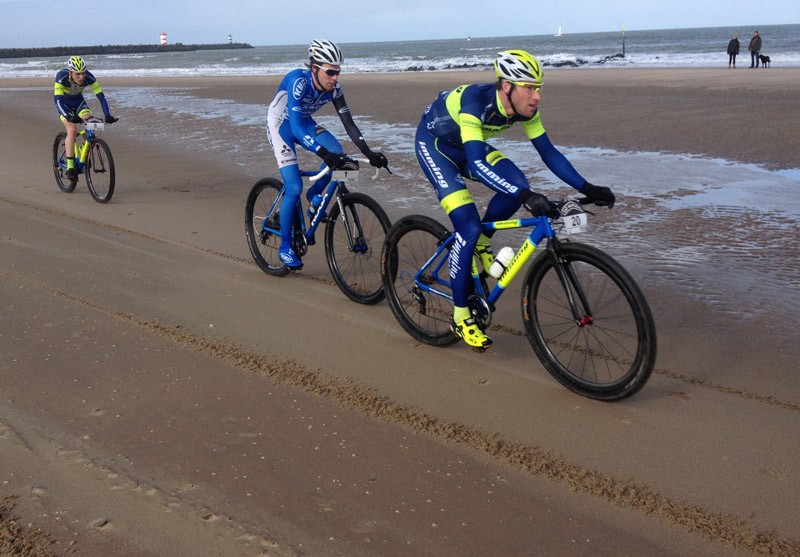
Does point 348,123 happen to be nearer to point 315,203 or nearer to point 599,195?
point 315,203

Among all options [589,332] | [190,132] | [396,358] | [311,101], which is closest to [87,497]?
[396,358]

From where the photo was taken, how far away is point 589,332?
494 cm

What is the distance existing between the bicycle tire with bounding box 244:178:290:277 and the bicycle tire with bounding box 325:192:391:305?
755 millimetres

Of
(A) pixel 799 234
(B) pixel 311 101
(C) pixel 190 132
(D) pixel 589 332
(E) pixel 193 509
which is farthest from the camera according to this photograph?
(C) pixel 190 132

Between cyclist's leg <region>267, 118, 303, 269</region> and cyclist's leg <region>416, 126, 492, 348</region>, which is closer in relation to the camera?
cyclist's leg <region>416, 126, 492, 348</region>

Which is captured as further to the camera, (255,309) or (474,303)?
(255,309)

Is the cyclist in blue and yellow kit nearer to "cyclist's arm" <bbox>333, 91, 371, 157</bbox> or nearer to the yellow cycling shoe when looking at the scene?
the yellow cycling shoe

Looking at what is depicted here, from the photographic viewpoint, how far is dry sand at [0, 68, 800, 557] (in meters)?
3.18

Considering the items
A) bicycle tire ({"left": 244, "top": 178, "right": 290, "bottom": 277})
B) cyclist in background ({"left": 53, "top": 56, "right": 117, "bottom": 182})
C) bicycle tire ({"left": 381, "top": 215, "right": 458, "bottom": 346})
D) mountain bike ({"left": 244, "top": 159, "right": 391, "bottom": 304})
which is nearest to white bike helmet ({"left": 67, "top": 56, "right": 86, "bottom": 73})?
cyclist in background ({"left": 53, "top": 56, "right": 117, "bottom": 182})

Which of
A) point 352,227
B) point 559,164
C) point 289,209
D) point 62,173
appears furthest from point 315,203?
point 62,173

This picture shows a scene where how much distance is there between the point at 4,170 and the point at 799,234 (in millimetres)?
12117

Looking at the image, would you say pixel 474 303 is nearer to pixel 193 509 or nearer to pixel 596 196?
pixel 596 196

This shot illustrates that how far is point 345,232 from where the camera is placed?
21.1 feet

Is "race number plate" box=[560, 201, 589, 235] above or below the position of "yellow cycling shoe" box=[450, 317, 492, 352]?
above
